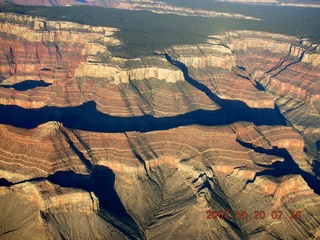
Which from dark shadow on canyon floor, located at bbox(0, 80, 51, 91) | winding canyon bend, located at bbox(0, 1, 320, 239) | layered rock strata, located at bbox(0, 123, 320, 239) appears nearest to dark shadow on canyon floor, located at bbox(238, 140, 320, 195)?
winding canyon bend, located at bbox(0, 1, 320, 239)

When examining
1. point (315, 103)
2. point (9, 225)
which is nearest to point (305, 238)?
point (9, 225)

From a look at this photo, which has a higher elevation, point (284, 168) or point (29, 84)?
point (284, 168)

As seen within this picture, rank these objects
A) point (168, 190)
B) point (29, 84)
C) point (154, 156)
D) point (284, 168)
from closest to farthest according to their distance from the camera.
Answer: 1. point (168, 190)
2. point (284, 168)
3. point (154, 156)
4. point (29, 84)

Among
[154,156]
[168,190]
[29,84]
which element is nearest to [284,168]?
[168,190]

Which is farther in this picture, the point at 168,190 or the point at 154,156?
the point at 154,156

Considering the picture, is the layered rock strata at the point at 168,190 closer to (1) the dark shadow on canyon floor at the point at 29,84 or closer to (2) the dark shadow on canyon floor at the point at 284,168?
(2) the dark shadow on canyon floor at the point at 284,168

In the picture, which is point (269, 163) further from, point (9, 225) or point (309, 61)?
point (309, 61)

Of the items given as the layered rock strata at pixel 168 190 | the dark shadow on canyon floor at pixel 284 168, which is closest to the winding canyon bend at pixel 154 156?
the layered rock strata at pixel 168 190

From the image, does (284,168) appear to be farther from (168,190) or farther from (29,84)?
(29,84)

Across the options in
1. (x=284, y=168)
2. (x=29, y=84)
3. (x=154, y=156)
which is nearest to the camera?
(x=284, y=168)

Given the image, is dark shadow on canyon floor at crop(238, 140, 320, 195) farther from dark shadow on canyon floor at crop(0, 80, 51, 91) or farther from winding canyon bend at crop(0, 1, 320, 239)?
dark shadow on canyon floor at crop(0, 80, 51, 91)

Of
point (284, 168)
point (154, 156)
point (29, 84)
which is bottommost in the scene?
point (29, 84)
